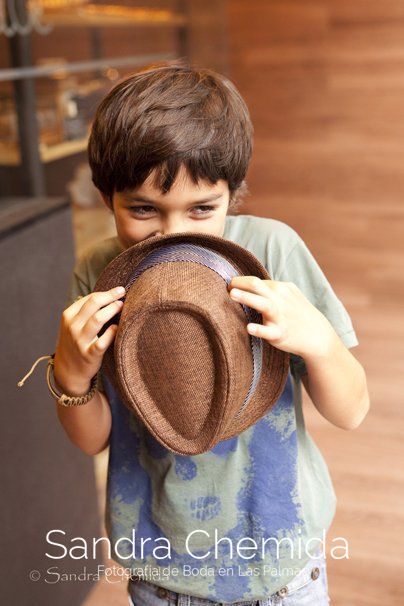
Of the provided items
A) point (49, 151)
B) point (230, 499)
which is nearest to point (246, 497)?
point (230, 499)

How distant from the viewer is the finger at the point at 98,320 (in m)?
0.79

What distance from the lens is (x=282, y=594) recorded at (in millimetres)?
979

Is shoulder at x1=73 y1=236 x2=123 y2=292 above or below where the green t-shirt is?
above

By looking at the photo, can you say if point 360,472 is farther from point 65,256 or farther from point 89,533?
point 65,256

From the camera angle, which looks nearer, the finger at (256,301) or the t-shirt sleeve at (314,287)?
the finger at (256,301)

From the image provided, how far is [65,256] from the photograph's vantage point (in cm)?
162

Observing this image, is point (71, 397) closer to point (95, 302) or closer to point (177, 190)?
point (95, 302)

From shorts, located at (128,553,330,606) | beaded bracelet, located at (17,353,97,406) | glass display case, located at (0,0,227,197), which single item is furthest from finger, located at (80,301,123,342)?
glass display case, located at (0,0,227,197)

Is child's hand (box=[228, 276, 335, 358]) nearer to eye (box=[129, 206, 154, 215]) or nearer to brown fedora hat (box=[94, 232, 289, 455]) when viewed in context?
brown fedora hat (box=[94, 232, 289, 455])

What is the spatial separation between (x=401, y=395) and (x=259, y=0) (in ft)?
8.36

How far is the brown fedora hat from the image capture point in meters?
0.76

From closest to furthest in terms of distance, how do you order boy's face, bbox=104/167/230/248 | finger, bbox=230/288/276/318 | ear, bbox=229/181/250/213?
1. finger, bbox=230/288/276/318
2. boy's face, bbox=104/167/230/248
3. ear, bbox=229/181/250/213

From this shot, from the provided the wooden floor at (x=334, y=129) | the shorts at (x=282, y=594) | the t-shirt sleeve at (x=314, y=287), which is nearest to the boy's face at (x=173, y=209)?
the t-shirt sleeve at (x=314, y=287)

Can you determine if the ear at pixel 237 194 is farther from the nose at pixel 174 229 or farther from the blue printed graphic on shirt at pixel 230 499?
the blue printed graphic on shirt at pixel 230 499
